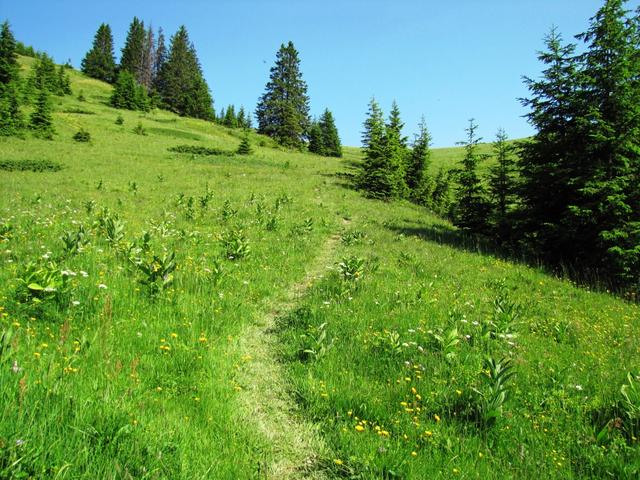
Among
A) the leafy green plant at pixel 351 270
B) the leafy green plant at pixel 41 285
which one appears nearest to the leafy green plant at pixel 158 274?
the leafy green plant at pixel 41 285

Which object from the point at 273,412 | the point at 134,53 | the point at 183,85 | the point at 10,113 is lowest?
the point at 273,412

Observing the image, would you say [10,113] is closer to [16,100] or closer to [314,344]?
[16,100]

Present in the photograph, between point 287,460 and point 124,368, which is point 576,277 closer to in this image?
point 287,460

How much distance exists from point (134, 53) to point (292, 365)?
430 ft

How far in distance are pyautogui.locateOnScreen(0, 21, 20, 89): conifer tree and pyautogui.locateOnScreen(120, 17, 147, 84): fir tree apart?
59.4m

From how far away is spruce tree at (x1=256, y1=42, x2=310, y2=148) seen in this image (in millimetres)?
78375

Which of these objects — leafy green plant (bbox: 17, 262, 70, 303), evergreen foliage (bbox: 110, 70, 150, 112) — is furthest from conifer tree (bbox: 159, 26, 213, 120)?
leafy green plant (bbox: 17, 262, 70, 303)

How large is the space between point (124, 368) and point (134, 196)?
17525mm

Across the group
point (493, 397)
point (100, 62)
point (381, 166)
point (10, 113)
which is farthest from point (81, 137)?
point (100, 62)

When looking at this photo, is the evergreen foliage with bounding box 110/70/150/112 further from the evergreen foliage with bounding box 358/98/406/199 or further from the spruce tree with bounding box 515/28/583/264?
the spruce tree with bounding box 515/28/583/264

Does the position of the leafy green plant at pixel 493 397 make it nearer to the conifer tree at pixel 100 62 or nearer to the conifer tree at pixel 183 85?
the conifer tree at pixel 183 85

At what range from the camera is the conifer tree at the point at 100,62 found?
105 meters

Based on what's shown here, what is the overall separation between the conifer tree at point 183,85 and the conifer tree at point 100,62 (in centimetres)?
2069

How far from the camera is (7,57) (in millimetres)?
50906
